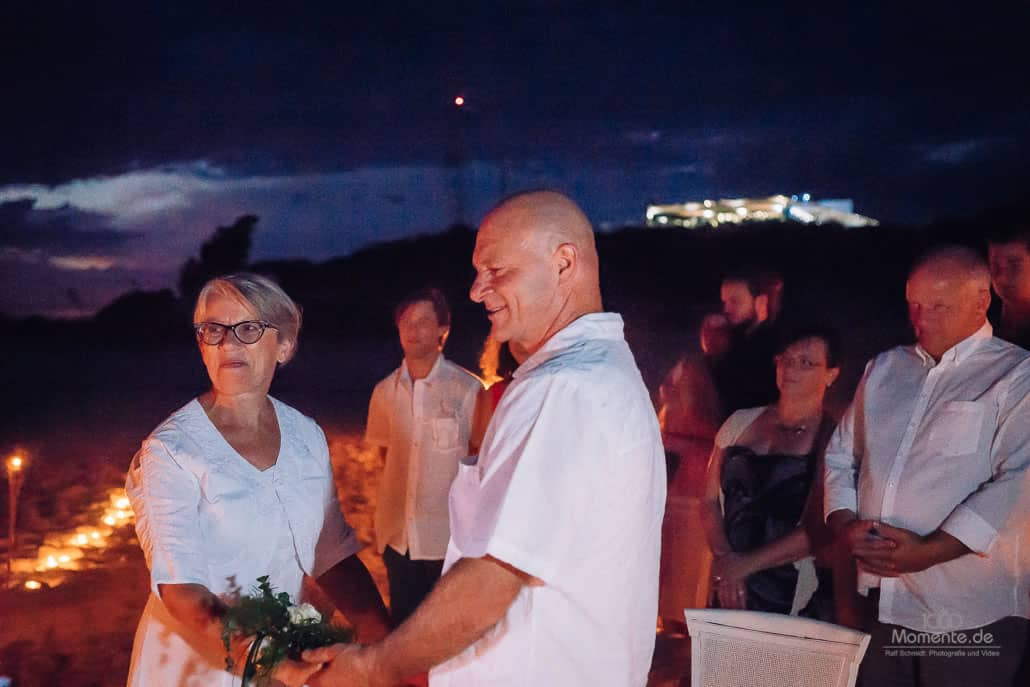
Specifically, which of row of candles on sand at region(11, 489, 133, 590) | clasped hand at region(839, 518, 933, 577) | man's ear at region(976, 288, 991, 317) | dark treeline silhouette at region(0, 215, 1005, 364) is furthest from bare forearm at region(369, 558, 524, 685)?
dark treeline silhouette at region(0, 215, 1005, 364)

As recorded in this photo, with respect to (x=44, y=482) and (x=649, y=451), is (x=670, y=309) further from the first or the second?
(x=649, y=451)

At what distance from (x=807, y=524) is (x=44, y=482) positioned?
328 inches

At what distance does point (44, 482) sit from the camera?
31.4 feet

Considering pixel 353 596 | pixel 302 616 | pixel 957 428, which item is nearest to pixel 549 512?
pixel 302 616

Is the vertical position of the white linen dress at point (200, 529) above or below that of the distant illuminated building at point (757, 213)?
below

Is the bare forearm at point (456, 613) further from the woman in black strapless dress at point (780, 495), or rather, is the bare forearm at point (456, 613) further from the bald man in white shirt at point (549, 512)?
the woman in black strapless dress at point (780, 495)

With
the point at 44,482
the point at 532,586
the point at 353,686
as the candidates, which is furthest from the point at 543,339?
the point at 44,482

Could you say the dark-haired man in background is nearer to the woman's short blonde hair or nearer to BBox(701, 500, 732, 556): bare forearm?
BBox(701, 500, 732, 556): bare forearm

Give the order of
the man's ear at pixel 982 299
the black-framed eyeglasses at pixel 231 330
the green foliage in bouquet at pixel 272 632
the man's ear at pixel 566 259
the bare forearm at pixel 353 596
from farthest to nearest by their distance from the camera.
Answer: the man's ear at pixel 982 299 → the bare forearm at pixel 353 596 → the black-framed eyeglasses at pixel 231 330 → the green foliage in bouquet at pixel 272 632 → the man's ear at pixel 566 259

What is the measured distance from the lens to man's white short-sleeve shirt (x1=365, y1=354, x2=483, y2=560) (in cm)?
478

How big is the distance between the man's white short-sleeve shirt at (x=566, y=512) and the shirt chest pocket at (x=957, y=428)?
6.12 feet

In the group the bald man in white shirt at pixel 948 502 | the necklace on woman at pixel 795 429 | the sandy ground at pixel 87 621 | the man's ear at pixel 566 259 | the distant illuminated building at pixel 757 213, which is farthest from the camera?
the distant illuminated building at pixel 757 213

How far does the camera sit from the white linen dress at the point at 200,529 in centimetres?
235

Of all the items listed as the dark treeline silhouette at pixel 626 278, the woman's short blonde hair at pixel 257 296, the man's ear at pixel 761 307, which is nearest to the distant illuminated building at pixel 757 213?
the dark treeline silhouette at pixel 626 278
